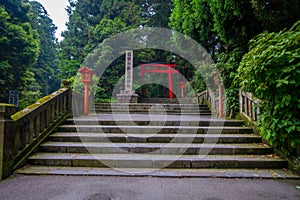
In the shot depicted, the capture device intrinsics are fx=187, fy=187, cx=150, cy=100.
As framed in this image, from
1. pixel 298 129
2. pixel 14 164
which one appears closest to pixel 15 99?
pixel 14 164

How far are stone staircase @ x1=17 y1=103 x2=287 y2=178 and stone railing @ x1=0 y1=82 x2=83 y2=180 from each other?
15 cm

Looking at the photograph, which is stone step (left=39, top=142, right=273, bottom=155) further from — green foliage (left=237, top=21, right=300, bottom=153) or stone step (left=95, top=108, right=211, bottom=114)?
stone step (left=95, top=108, right=211, bottom=114)

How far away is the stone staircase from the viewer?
9.32 ft

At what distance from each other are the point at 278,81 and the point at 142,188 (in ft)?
7.35

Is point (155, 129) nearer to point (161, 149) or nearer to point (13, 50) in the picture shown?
point (161, 149)

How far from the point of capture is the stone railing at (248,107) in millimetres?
3921

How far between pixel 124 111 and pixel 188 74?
8503 mm

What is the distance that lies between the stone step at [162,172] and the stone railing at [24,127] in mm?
221

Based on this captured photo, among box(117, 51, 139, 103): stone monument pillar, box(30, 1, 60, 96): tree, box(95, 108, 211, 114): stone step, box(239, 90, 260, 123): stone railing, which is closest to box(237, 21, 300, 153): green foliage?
box(239, 90, 260, 123): stone railing

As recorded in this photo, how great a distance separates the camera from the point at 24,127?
3.07 meters

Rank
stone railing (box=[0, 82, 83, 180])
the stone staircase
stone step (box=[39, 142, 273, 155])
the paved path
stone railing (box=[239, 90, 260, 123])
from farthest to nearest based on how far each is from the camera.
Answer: stone railing (box=[239, 90, 260, 123]), stone step (box=[39, 142, 273, 155]), the stone staircase, stone railing (box=[0, 82, 83, 180]), the paved path

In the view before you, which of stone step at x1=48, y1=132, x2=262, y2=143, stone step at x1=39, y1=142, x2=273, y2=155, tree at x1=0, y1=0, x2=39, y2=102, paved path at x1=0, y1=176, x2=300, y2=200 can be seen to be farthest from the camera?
tree at x1=0, y1=0, x2=39, y2=102

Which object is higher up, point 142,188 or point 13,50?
point 13,50

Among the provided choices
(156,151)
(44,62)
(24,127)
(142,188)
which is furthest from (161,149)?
(44,62)
